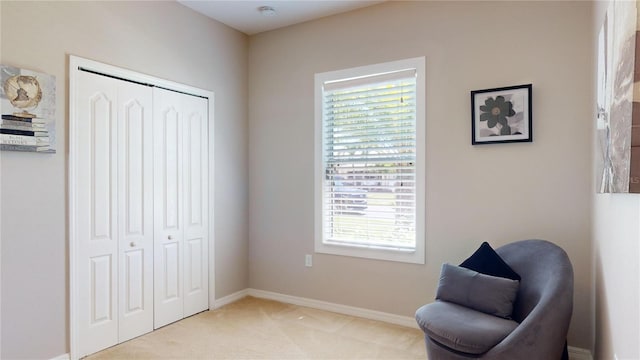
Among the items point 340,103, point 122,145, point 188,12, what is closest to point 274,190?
point 340,103

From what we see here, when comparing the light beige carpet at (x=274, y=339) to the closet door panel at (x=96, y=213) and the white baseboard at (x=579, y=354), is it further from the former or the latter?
the white baseboard at (x=579, y=354)

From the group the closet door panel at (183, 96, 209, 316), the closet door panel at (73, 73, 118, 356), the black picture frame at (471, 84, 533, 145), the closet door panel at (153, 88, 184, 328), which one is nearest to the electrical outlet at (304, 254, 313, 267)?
the closet door panel at (183, 96, 209, 316)

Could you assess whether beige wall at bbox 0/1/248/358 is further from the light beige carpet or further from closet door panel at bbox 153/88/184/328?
the light beige carpet

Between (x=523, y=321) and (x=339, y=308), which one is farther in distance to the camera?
(x=339, y=308)

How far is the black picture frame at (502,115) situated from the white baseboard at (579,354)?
5.03ft

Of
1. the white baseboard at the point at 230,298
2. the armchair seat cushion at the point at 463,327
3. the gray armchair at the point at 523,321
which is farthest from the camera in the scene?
the white baseboard at the point at 230,298

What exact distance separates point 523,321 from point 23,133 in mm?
3226

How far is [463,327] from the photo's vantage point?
2207 mm

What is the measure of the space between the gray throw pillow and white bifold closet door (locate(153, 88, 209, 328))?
2.31 metres

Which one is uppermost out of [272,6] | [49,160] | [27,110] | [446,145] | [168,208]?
[272,6]

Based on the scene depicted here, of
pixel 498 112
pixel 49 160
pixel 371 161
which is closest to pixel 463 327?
pixel 498 112

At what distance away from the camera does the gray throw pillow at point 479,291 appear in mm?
2391

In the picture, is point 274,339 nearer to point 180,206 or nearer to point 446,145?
point 180,206

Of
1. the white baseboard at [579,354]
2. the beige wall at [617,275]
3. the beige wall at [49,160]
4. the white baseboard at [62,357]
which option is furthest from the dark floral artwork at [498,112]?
the white baseboard at [62,357]
